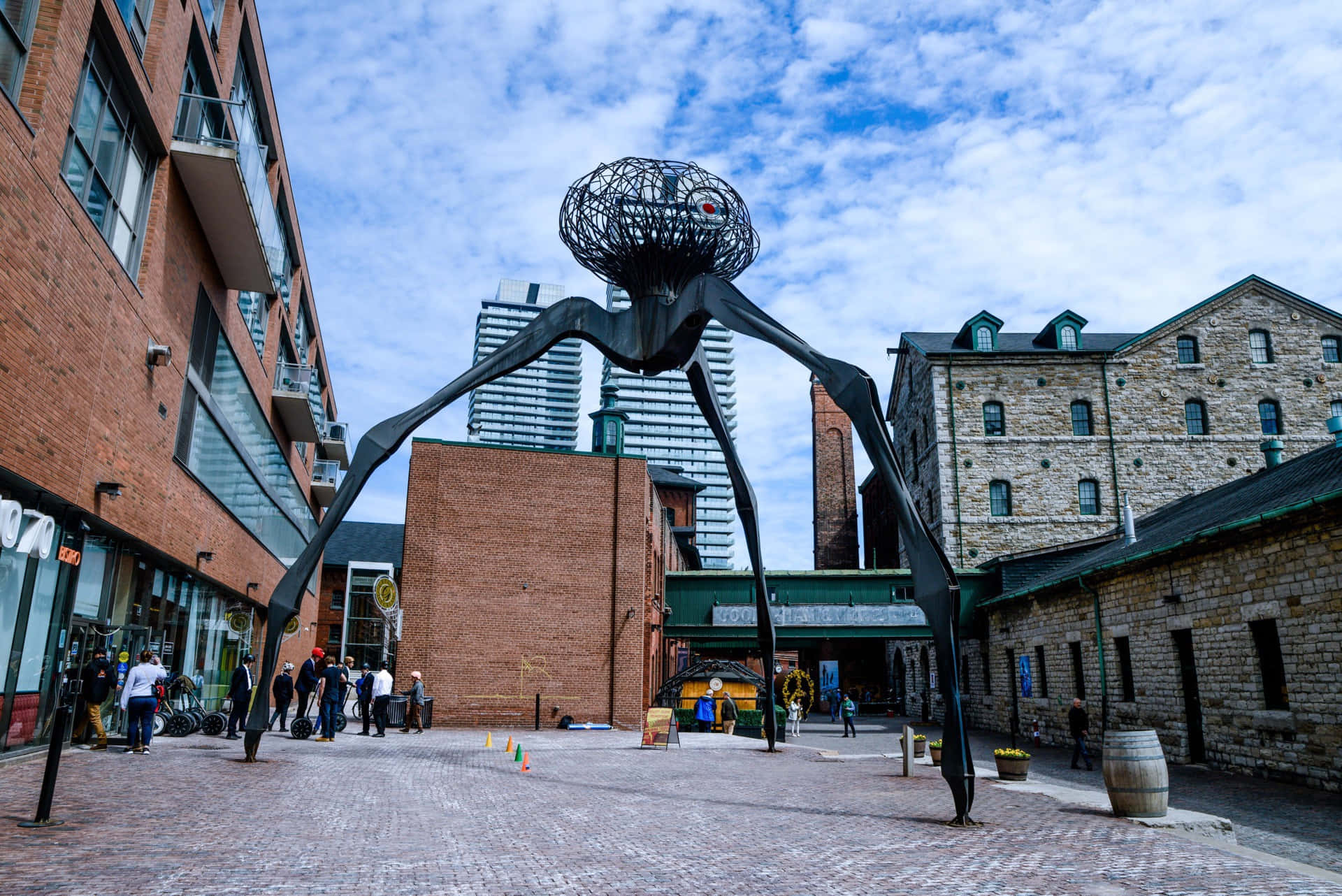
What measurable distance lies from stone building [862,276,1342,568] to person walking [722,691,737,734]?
1400 cm

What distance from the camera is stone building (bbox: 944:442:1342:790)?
43.4 feet

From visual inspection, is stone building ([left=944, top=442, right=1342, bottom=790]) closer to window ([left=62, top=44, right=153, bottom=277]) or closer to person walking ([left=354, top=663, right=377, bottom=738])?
person walking ([left=354, top=663, right=377, bottom=738])

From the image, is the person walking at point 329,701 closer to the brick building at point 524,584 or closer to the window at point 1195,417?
the brick building at point 524,584

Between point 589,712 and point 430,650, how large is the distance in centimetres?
452

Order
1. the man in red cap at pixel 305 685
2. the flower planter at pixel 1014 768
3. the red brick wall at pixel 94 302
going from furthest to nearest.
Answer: the man in red cap at pixel 305 685
the flower planter at pixel 1014 768
the red brick wall at pixel 94 302

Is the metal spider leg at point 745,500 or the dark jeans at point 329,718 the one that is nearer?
the metal spider leg at point 745,500

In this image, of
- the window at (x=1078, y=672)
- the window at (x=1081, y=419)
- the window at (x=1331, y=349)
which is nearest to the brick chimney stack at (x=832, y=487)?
the window at (x=1081, y=419)

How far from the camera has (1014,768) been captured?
498 inches

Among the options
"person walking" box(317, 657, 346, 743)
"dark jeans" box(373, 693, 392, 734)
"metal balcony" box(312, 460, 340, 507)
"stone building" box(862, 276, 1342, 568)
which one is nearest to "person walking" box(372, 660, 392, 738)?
"dark jeans" box(373, 693, 392, 734)

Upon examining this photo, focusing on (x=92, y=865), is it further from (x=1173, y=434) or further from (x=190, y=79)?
(x=1173, y=434)

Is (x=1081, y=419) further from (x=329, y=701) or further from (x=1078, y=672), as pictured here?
(x=329, y=701)

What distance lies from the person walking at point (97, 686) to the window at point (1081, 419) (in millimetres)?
33462

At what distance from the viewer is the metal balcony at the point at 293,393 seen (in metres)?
26.0

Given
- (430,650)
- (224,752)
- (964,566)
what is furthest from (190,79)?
(964,566)
